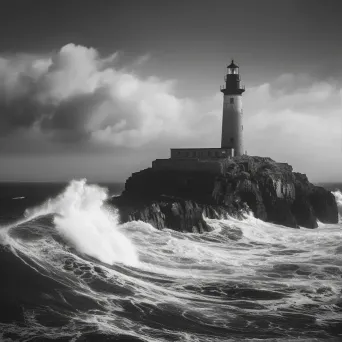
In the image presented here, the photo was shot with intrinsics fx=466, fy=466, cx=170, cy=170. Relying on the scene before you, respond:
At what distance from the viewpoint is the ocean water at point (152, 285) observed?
12836 mm

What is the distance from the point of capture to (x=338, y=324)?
13789 mm

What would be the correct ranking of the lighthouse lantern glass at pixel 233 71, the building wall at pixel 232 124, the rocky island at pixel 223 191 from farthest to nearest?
the lighthouse lantern glass at pixel 233 71 → the building wall at pixel 232 124 → the rocky island at pixel 223 191

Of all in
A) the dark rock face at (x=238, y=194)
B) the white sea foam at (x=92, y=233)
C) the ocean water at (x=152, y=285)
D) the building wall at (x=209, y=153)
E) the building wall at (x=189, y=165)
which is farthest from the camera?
the building wall at (x=209, y=153)

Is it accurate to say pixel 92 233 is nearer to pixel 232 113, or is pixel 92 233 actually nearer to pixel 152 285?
pixel 152 285

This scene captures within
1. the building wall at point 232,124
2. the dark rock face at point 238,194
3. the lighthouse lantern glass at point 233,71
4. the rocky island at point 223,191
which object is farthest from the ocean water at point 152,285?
the lighthouse lantern glass at point 233,71

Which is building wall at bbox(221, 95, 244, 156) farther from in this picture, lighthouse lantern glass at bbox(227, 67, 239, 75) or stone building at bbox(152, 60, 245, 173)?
lighthouse lantern glass at bbox(227, 67, 239, 75)

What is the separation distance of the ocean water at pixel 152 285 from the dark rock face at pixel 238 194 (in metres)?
7.56

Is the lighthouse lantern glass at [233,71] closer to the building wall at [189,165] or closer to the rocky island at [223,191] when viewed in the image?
the rocky island at [223,191]

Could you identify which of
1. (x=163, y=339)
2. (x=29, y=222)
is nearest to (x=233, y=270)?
(x=163, y=339)

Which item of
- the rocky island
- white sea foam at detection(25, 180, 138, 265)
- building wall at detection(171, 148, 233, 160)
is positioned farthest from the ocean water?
building wall at detection(171, 148, 233, 160)

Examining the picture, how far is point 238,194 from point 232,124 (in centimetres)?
1119

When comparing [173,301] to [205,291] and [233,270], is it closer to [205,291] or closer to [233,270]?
[205,291]

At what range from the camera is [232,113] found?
48.0 m

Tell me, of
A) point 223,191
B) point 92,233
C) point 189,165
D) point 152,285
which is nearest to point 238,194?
point 223,191
